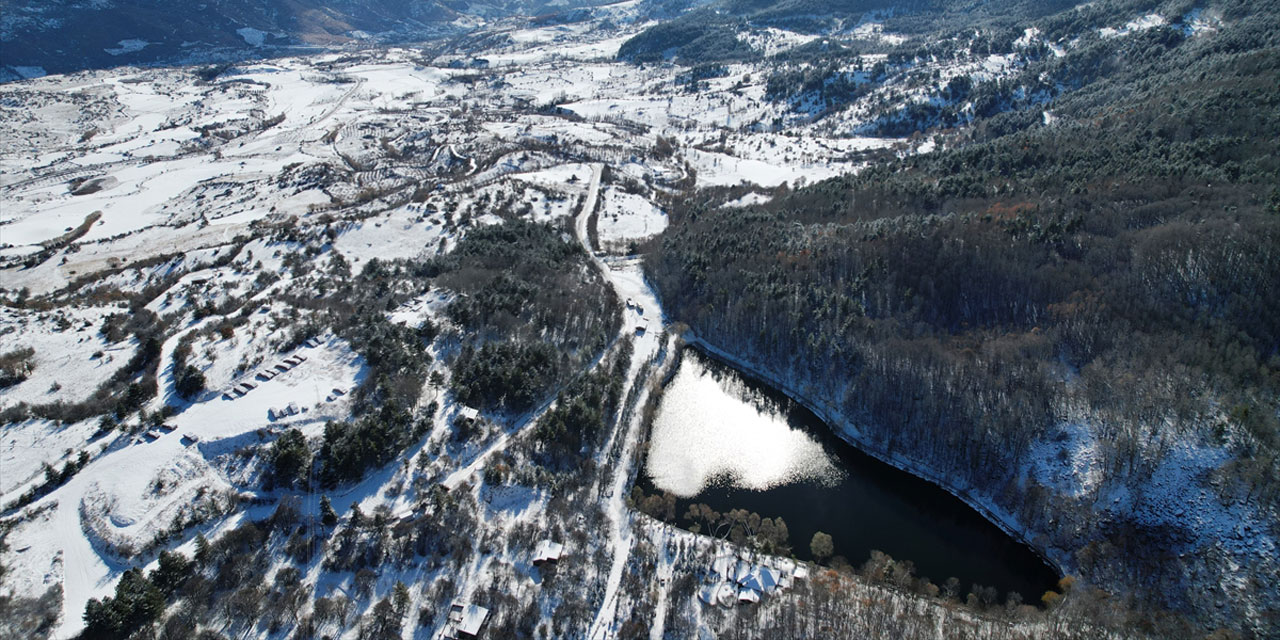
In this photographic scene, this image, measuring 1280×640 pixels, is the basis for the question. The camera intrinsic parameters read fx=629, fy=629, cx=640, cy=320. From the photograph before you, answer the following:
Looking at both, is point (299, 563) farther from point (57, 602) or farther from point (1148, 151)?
point (1148, 151)

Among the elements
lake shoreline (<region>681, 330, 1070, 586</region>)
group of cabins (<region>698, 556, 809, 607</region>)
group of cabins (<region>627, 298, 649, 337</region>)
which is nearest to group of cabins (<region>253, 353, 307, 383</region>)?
group of cabins (<region>627, 298, 649, 337</region>)

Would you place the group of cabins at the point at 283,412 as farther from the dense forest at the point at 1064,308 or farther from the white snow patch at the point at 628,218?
the white snow patch at the point at 628,218

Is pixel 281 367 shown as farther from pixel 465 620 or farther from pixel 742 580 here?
pixel 742 580

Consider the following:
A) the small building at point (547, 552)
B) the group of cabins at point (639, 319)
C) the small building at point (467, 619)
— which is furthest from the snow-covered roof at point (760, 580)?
the group of cabins at point (639, 319)

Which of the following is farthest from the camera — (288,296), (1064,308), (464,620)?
(288,296)

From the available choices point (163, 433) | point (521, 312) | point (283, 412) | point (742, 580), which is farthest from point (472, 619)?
point (521, 312)

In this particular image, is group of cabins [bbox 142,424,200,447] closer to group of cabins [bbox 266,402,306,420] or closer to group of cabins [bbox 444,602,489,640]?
group of cabins [bbox 266,402,306,420]
